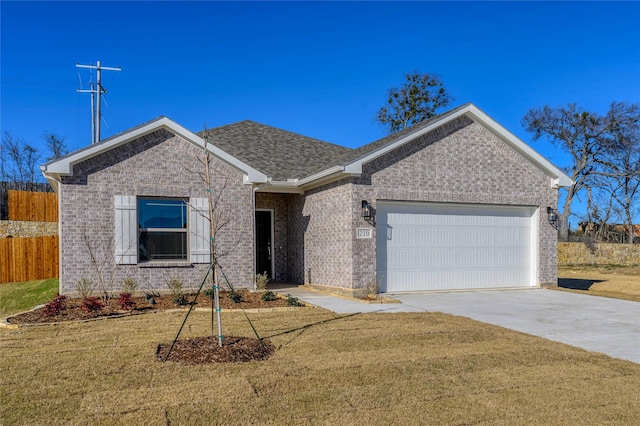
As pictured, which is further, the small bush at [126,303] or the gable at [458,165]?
the gable at [458,165]

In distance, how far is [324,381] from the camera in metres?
5.28

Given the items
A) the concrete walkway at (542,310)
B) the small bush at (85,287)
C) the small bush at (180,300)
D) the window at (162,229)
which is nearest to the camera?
the concrete walkway at (542,310)

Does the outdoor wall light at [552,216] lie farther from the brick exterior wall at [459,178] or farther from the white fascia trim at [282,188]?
the white fascia trim at [282,188]

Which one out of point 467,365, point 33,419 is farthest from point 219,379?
point 467,365

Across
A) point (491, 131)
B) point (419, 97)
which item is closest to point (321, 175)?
point (491, 131)

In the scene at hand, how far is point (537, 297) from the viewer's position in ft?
41.5

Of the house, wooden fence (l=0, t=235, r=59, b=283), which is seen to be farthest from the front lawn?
the house

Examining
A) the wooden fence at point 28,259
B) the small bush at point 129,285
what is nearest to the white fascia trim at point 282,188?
the small bush at point 129,285

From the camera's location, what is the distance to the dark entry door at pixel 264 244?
616 inches

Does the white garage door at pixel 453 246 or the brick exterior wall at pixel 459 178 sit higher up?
the brick exterior wall at pixel 459 178

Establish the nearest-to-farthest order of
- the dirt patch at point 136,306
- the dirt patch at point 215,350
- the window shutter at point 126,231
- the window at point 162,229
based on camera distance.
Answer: the dirt patch at point 215,350 < the dirt patch at point 136,306 < the window shutter at point 126,231 < the window at point 162,229

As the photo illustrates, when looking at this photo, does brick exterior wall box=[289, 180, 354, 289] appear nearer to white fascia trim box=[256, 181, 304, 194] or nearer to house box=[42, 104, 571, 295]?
house box=[42, 104, 571, 295]

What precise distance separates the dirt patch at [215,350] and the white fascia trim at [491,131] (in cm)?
627

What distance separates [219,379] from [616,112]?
1565 inches
